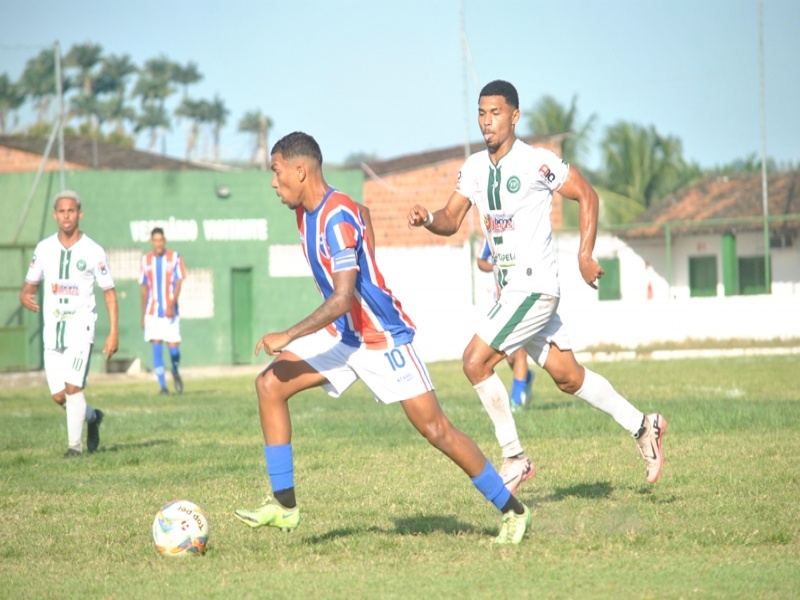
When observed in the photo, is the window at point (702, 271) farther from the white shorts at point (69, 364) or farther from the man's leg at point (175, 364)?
the white shorts at point (69, 364)

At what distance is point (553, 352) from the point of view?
7.88 metres

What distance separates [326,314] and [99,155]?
37882mm

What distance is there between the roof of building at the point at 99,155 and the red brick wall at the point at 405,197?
20.4 feet

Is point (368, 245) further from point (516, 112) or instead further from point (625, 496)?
point (625, 496)

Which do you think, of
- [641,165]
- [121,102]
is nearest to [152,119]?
[121,102]

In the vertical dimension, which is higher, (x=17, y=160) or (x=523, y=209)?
(x=17, y=160)

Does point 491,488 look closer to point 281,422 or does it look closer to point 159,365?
point 281,422

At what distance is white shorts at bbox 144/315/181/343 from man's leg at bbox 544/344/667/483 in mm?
13475

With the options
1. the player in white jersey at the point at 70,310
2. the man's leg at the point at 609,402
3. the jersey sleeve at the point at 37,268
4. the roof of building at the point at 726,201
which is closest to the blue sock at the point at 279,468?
the man's leg at the point at 609,402

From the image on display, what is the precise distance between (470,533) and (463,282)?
26.8 meters

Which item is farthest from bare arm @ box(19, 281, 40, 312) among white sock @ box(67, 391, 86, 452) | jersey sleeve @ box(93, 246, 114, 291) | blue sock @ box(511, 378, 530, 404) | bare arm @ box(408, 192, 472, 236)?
blue sock @ box(511, 378, 530, 404)

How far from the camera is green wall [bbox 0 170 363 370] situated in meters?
30.7

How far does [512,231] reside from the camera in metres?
7.63

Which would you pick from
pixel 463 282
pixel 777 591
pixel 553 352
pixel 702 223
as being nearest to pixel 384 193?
pixel 463 282
